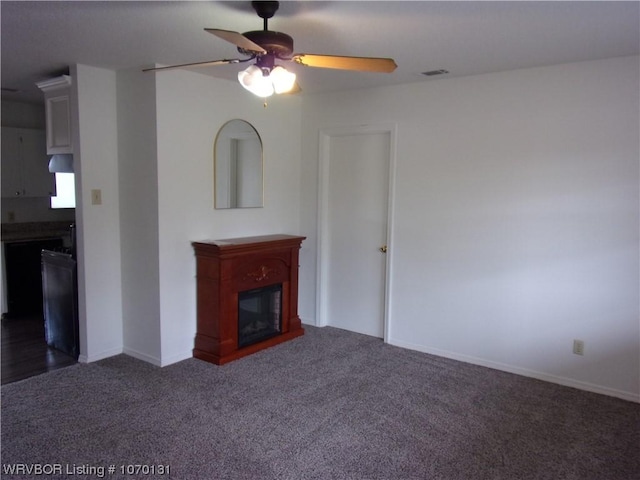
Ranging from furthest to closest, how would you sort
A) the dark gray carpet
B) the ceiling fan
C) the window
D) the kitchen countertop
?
the window
the kitchen countertop
the dark gray carpet
the ceiling fan

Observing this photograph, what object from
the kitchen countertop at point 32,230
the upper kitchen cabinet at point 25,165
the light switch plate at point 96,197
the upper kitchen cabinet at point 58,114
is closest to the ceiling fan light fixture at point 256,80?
the light switch plate at point 96,197

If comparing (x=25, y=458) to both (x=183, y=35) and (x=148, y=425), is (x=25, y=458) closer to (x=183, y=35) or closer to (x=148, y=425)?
(x=148, y=425)

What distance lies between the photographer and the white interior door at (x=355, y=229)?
4.47 meters

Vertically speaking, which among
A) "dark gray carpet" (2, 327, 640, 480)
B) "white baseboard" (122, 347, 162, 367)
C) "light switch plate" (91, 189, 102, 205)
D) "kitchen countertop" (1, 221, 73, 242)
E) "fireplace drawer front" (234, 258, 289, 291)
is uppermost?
"light switch plate" (91, 189, 102, 205)

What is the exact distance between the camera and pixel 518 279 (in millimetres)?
3678

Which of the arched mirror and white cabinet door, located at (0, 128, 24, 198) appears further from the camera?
white cabinet door, located at (0, 128, 24, 198)

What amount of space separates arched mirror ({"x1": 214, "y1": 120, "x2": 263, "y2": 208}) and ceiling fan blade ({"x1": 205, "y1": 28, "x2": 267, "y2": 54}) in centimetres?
186

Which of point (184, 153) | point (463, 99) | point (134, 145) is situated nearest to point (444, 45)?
point (463, 99)

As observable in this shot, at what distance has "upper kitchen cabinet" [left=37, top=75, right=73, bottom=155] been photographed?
3.77m

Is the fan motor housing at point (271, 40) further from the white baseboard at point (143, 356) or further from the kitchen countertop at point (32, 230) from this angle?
the kitchen countertop at point (32, 230)

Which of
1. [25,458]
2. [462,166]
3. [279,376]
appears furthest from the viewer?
[462,166]

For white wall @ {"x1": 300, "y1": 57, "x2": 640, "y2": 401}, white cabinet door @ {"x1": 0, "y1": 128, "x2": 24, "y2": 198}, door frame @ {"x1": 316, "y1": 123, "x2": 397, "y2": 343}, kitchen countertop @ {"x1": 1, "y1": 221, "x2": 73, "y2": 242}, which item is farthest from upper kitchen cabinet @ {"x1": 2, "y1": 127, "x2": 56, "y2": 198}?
white wall @ {"x1": 300, "y1": 57, "x2": 640, "y2": 401}

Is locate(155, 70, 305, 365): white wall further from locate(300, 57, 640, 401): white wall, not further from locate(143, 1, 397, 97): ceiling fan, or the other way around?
locate(143, 1, 397, 97): ceiling fan

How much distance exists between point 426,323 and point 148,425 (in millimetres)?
2420
